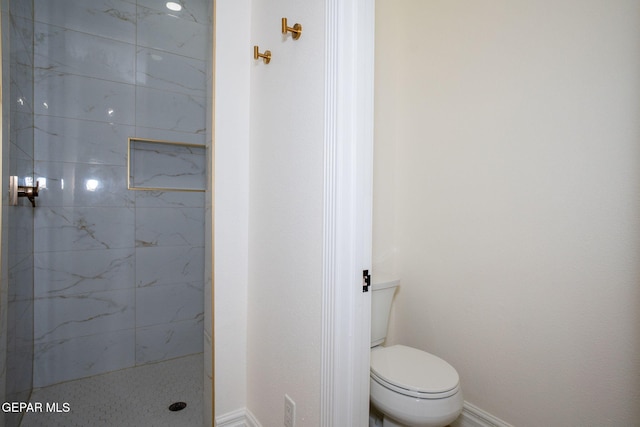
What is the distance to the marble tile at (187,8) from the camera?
7.67 feet

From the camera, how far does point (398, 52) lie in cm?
200

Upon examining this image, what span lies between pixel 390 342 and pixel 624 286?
1210 mm

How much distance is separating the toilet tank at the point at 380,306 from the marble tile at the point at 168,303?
158cm

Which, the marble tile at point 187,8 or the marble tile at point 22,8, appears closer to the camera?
the marble tile at point 22,8

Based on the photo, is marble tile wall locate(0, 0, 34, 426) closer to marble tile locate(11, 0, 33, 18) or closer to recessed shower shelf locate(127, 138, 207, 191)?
marble tile locate(11, 0, 33, 18)

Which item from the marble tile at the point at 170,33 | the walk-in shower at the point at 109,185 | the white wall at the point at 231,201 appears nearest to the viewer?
the white wall at the point at 231,201

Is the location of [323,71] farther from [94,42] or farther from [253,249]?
[94,42]

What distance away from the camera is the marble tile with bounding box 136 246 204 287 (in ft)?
7.86

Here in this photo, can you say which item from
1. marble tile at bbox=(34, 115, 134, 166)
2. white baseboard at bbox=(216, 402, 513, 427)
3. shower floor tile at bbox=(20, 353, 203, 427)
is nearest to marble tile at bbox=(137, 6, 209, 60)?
marble tile at bbox=(34, 115, 134, 166)

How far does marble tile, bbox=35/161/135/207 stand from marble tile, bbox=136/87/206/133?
1.39 feet

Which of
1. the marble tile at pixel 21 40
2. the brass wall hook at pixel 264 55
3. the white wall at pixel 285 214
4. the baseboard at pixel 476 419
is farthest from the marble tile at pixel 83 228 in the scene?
the baseboard at pixel 476 419

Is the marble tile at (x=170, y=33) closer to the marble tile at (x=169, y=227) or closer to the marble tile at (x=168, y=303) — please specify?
the marble tile at (x=169, y=227)

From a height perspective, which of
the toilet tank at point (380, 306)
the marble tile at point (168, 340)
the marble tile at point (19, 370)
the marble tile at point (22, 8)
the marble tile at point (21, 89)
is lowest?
the marble tile at point (168, 340)

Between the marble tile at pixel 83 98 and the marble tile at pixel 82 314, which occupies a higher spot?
the marble tile at pixel 83 98
